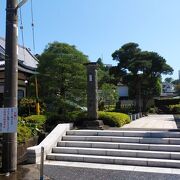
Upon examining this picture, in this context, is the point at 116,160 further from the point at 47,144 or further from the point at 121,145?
the point at 47,144

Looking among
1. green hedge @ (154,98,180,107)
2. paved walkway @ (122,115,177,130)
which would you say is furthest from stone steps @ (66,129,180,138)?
green hedge @ (154,98,180,107)

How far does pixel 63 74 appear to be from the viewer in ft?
55.0

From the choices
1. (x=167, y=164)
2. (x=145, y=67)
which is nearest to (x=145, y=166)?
(x=167, y=164)

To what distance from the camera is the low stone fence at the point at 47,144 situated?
31.9 ft

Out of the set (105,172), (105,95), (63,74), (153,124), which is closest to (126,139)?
(105,172)

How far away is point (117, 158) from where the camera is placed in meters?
9.60

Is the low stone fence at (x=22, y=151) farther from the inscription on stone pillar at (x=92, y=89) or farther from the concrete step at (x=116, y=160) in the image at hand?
the inscription on stone pillar at (x=92, y=89)

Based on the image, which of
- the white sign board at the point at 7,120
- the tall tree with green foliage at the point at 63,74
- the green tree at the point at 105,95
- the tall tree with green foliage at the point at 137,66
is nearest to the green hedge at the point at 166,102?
the tall tree with green foliage at the point at 137,66

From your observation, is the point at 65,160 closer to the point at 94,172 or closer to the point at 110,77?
the point at 94,172

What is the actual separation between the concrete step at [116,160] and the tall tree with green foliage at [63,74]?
7017 millimetres

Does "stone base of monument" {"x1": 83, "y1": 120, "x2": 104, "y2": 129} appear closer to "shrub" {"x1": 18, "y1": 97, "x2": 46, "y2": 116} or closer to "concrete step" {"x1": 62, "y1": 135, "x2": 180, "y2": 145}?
"concrete step" {"x1": 62, "y1": 135, "x2": 180, "y2": 145}

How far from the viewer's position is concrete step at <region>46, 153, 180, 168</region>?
9.02 meters

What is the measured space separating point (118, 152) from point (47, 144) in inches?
93.2

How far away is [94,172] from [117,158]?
1286 mm
